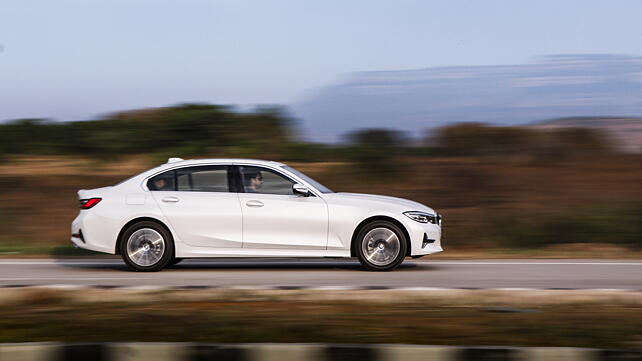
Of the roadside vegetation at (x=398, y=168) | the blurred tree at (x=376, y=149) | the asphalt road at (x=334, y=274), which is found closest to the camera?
the asphalt road at (x=334, y=274)

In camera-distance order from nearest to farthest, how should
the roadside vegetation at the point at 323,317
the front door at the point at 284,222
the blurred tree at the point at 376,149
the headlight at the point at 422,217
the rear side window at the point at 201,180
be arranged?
the roadside vegetation at the point at 323,317 < the front door at the point at 284,222 < the headlight at the point at 422,217 < the rear side window at the point at 201,180 < the blurred tree at the point at 376,149

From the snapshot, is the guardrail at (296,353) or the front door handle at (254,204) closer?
the guardrail at (296,353)

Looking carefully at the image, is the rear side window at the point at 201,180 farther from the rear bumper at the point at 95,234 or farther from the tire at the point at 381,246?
the tire at the point at 381,246

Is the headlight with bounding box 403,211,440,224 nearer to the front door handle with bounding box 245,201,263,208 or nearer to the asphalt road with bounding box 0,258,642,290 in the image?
the asphalt road with bounding box 0,258,642,290

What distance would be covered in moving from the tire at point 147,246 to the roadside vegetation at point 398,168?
5118 millimetres

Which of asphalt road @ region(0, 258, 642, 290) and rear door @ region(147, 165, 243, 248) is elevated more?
rear door @ region(147, 165, 243, 248)

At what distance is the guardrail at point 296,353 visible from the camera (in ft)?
17.9

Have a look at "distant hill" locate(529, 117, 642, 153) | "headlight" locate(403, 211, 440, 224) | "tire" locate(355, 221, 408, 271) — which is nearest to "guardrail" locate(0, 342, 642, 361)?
"tire" locate(355, 221, 408, 271)

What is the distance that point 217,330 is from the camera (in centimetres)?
712

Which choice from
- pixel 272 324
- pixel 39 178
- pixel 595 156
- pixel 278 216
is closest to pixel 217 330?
pixel 272 324

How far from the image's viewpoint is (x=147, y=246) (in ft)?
39.5

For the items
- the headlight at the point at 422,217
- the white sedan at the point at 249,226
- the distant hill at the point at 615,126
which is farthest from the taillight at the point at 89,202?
the distant hill at the point at 615,126

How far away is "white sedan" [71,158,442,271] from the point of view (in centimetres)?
1194

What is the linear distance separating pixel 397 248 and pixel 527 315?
13.3ft
